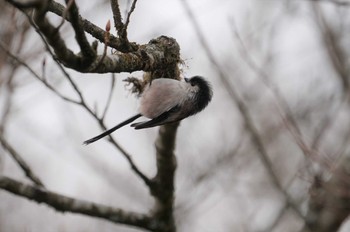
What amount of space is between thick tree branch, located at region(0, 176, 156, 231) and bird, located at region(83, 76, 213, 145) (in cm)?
58

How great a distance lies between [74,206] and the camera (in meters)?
3.02

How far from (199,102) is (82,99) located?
3.38 ft

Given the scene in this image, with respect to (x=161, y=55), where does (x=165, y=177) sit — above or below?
Answer: below

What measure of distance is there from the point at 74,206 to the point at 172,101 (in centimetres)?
108

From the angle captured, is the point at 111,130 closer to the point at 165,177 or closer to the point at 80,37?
the point at 165,177

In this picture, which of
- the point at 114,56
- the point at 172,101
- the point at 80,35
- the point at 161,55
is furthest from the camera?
the point at 172,101

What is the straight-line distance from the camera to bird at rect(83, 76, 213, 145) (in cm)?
350

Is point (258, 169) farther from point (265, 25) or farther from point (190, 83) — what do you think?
point (190, 83)

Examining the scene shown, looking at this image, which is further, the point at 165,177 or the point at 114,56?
the point at 165,177

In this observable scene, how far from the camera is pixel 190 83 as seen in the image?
3775 millimetres

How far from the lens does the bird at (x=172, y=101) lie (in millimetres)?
3500

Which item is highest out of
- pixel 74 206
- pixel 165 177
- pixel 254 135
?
pixel 74 206

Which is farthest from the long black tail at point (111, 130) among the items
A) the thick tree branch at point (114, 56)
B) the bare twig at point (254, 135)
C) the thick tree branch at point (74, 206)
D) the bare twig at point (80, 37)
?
the bare twig at point (80, 37)

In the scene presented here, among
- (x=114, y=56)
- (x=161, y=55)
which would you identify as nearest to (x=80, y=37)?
(x=114, y=56)
